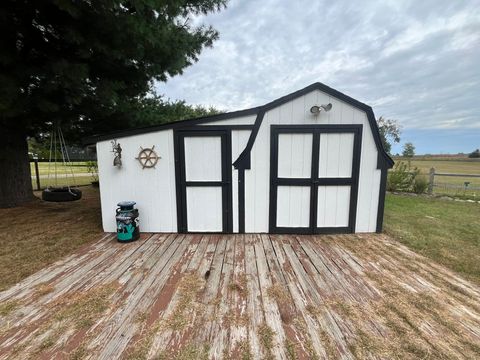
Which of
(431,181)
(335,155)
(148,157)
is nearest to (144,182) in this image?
(148,157)

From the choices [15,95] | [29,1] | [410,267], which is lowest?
[410,267]

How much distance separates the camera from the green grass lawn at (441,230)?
2.98 m

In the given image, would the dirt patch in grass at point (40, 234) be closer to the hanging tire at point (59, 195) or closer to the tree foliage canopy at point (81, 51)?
the hanging tire at point (59, 195)

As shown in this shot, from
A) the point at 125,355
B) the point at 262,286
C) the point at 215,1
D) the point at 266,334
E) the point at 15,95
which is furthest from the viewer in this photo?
the point at 215,1

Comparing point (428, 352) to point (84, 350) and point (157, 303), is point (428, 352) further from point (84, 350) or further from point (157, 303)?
point (84, 350)

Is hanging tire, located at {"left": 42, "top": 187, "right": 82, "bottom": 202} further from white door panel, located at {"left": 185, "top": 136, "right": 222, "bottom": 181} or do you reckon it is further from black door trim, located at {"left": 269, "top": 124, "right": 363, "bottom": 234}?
black door trim, located at {"left": 269, "top": 124, "right": 363, "bottom": 234}

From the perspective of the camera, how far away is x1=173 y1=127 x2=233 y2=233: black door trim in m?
3.68

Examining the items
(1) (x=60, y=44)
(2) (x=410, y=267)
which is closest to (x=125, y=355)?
(2) (x=410, y=267)

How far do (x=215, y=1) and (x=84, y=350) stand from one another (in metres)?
6.59

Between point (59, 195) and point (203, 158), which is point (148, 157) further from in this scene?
point (59, 195)

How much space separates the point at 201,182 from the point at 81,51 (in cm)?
309

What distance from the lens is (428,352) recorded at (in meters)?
1.50

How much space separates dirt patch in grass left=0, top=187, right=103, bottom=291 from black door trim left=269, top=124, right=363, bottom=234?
3199 mm

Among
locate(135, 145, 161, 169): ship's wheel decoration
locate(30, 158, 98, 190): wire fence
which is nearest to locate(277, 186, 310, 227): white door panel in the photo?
locate(135, 145, 161, 169): ship's wheel decoration
